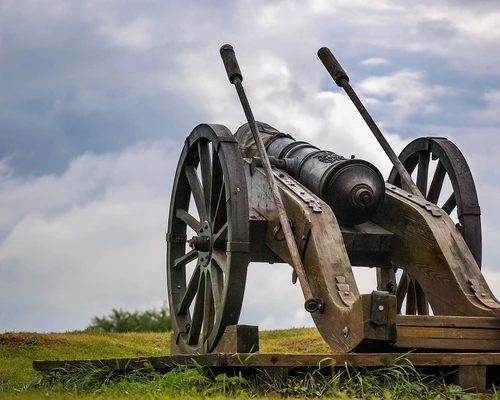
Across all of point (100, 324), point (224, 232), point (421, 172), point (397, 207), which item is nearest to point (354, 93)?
point (421, 172)

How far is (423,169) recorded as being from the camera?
924cm

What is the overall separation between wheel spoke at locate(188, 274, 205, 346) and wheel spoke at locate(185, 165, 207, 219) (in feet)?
2.11

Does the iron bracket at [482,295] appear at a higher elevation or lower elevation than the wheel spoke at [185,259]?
lower

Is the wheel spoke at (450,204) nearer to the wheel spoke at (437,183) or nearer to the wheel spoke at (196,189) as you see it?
the wheel spoke at (437,183)

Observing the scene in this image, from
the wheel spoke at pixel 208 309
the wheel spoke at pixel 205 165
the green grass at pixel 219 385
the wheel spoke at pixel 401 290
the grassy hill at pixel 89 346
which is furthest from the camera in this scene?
the grassy hill at pixel 89 346

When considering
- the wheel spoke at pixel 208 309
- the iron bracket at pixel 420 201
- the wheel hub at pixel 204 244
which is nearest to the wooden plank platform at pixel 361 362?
the wheel spoke at pixel 208 309

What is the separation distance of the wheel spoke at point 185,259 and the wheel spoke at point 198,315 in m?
0.38

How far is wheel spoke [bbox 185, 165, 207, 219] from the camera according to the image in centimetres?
855

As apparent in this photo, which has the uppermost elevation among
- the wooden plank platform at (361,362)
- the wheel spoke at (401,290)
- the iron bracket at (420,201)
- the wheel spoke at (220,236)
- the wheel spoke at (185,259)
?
the iron bracket at (420,201)

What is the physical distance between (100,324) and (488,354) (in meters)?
15.6

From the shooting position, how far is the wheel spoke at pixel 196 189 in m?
8.55

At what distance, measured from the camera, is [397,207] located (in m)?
8.10

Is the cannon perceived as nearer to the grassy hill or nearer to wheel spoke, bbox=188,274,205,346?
wheel spoke, bbox=188,274,205,346

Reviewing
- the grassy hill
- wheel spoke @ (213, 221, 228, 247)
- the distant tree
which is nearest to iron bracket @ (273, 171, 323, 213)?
wheel spoke @ (213, 221, 228, 247)
